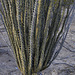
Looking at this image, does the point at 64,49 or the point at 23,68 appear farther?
the point at 64,49

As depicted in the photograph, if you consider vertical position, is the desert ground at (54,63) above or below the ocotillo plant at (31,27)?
below

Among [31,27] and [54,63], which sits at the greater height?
[31,27]

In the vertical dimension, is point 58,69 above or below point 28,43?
below

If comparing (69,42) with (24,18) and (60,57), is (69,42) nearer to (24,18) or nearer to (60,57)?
(60,57)

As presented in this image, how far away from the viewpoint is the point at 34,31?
1.11m

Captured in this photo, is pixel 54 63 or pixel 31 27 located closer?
pixel 31 27

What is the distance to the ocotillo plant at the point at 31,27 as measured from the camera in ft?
3.46

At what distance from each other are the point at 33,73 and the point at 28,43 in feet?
1.23

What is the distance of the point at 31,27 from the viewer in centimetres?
107

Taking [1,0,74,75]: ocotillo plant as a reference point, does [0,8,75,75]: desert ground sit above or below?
below

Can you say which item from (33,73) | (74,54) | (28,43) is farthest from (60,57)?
(28,43)

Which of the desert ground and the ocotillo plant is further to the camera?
the desert ground

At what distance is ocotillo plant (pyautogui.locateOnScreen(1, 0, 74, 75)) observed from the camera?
1054mm

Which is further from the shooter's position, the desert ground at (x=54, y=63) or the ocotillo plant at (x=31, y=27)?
the desert ground at (x=54, y=63)
